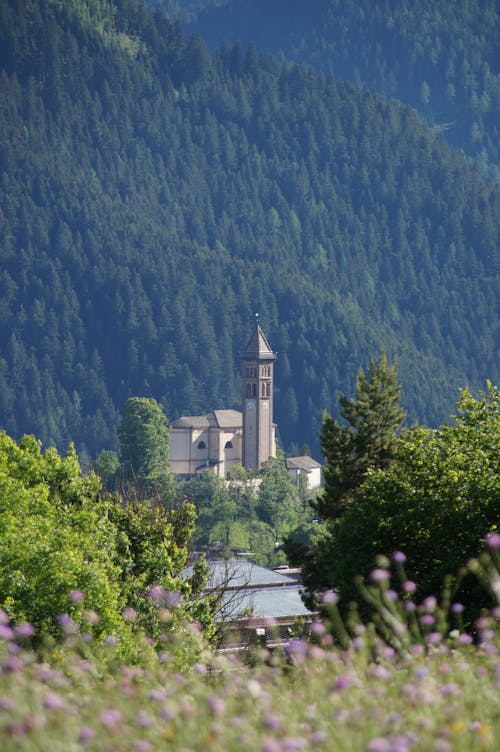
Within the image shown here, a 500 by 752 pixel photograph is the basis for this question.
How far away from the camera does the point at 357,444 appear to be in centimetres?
5400

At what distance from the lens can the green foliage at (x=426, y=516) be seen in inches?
1155

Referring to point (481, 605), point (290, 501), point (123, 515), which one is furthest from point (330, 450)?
point (290, 501)

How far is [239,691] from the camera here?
9766mm

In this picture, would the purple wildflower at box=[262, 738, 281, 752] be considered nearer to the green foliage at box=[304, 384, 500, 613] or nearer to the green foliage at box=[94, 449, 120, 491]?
the green foliage at box=[304, 384, 500, 613]

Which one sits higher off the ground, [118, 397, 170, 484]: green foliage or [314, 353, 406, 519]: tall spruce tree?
[118, 397, 170, 484]: green foliage

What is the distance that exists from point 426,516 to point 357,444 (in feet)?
77.6

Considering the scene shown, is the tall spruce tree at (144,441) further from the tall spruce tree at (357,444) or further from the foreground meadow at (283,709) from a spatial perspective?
the foreground meadow at (283,709)

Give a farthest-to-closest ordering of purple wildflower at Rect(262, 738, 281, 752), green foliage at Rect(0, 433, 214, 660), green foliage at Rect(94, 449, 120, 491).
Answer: green foliage at Rect(94, 449, 120, 491), green foliage at Rect(0, 433, 214, 660), purple wildflower at Rect(262, 738, 281, 752)

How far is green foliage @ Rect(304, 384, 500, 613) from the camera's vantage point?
29.3 m

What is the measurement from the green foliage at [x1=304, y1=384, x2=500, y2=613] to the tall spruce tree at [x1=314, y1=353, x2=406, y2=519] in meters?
17.0

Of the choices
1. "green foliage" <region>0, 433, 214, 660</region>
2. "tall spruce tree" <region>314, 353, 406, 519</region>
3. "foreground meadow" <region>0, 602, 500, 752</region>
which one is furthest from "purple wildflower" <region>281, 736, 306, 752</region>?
"tall spruce tree" <region>314, 353, 406, 519</region>

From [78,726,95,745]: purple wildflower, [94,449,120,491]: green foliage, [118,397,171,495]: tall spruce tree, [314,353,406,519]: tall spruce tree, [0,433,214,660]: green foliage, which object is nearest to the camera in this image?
[78,726,95,745]: purple wildflower

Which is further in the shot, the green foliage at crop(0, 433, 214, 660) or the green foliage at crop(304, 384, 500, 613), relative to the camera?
the green foliage at crop(304, 384, 500, 613)

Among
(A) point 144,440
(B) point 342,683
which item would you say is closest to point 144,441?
(A) point 144,440
